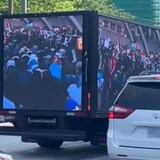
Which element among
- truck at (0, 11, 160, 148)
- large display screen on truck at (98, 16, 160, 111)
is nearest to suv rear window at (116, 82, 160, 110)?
truck at (0, 11, 160, 148)

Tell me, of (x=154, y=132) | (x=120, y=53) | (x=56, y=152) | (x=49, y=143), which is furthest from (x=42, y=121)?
(x=154, y=132)

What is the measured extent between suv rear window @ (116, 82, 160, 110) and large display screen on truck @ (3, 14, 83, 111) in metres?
2.79

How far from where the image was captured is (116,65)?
45.5 ft

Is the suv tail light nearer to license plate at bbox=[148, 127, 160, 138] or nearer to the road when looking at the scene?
license plate at bbox=[148, 127, 160, 138]

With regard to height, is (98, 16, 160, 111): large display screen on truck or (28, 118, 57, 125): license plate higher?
(98, 16, 160, 111): large display screen on truck

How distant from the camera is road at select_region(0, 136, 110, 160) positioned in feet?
45.1

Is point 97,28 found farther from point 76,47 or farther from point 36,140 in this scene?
point 36,140

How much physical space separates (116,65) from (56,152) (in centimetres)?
239

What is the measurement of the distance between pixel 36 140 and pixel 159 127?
4.86 m

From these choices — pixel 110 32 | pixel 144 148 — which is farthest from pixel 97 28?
pixel 144 148

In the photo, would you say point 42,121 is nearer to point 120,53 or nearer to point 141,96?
point 120,53

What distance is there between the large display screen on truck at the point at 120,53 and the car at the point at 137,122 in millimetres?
2769

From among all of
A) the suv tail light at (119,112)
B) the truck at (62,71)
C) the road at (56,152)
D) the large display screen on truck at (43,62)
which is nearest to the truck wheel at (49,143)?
the road at (56,152)

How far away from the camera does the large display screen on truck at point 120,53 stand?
43.9 feet
